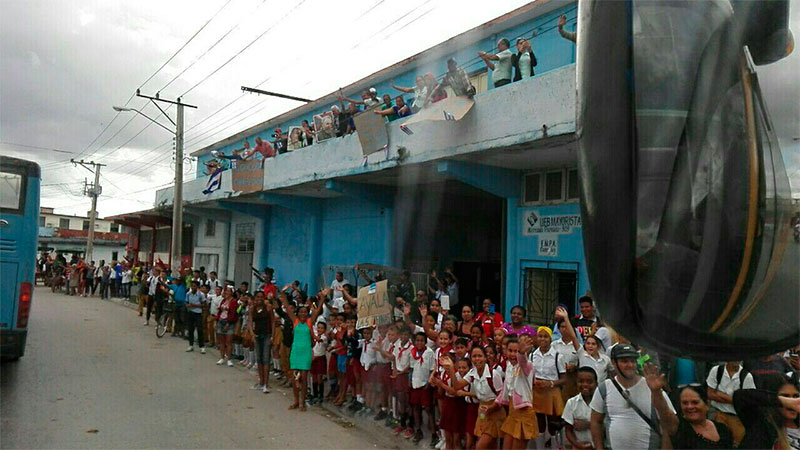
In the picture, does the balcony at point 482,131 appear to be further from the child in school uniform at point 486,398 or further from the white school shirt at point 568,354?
the child in school uniform at point 486,398

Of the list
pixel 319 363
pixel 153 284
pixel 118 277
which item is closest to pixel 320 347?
pixel 319 363

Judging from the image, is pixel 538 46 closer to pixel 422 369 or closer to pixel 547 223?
pixel 547 223

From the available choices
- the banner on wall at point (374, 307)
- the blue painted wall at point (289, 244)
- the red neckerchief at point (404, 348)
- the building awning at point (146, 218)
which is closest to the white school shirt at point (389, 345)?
the red neckerchief at point (404, 348)

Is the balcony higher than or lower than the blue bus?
higher

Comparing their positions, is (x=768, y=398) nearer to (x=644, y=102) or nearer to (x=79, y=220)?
(x=644, y=102)

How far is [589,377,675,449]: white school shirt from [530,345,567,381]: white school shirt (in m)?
1.38

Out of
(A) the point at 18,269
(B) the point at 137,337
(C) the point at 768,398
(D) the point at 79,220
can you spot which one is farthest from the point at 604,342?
(D) the point at 79,220

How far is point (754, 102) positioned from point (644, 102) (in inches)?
10.5

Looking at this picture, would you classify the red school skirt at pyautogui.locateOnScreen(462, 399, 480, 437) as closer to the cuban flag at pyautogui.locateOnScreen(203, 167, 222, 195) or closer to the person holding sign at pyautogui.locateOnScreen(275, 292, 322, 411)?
the person holding sign at pyautogui.locateOnScreen(275, 292, 322, 411)

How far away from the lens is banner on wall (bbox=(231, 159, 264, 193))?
51.0ft

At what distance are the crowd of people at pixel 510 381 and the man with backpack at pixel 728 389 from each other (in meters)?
0.01

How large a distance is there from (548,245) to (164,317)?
9.83m

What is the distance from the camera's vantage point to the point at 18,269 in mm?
7402

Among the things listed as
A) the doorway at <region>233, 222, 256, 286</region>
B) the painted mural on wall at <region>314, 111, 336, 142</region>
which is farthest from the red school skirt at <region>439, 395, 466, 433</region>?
the doorway at <region>233, 222, 256, 286</region>
